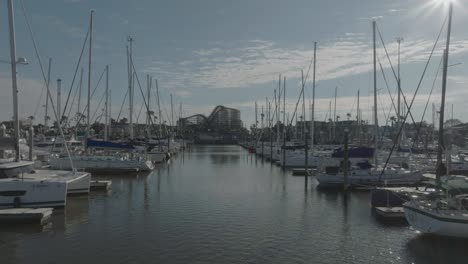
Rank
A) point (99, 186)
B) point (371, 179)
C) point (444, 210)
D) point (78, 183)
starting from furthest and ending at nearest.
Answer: point (371, 179) < point (99, 186) < point (78, 183) < point (444, 210)

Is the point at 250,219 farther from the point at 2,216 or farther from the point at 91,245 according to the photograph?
the point at 2,216

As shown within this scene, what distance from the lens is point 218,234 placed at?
69.9 ft

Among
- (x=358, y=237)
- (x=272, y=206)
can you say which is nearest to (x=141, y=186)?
(x=272, y=206)

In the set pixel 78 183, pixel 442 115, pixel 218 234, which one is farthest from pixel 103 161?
pixel 442 115

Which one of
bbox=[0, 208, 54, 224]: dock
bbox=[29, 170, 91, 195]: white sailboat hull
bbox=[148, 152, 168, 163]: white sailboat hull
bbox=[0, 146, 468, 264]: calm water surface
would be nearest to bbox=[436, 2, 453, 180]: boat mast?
bbox=[0, 146, 468, 264]: calm water surface

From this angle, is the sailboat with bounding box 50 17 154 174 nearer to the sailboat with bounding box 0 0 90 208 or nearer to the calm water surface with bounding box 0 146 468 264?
the calm water surface with bounding box 0 146 468 264

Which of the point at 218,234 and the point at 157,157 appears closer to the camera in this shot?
the point at 218,234

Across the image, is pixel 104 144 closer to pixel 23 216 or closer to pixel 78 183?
pixel 78 183

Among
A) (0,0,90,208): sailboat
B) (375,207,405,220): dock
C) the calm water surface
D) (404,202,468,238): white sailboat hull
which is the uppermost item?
(0,0,90,208): sailboat

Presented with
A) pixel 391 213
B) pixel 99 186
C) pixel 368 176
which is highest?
pixel 368 176

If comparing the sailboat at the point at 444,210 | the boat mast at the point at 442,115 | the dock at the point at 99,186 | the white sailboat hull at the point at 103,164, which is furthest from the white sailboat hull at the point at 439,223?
the white sailboat hull at the point at 103,164

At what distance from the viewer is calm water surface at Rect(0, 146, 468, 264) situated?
58.6ft

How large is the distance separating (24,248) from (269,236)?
437 inches

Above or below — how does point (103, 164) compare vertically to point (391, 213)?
above
